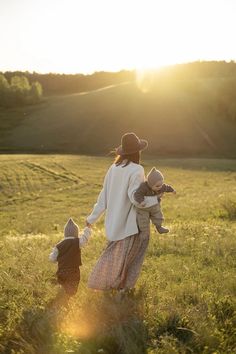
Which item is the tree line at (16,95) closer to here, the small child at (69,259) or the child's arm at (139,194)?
the small child at (69,259)

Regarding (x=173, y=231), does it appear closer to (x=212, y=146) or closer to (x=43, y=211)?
(x=43, y=211)

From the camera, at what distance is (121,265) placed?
7.62 metres

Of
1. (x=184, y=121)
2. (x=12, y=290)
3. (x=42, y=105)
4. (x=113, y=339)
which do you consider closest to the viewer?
(x=113, y=339)

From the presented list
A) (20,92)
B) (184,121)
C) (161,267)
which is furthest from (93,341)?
(20,92)

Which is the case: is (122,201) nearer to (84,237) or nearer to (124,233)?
(124,233)

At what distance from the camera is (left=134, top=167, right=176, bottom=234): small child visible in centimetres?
740

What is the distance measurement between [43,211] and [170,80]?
91.8m

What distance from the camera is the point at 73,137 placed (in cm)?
8369

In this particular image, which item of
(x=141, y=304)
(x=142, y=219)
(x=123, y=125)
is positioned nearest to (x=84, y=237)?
(x=142, y=219)

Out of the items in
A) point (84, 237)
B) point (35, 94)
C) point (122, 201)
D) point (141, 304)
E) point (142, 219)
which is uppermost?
point (122, 201)

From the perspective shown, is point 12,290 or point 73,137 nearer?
point 12,290

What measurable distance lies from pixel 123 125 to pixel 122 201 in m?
82.3

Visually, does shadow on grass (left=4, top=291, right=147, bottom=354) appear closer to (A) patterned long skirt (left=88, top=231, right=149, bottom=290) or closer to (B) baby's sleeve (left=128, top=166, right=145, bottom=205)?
(A) patterned long skirt (left=88, top=231, right=149, bottom=290)

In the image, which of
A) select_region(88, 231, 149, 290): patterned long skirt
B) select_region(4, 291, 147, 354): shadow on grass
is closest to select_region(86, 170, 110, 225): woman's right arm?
select_region(88, 231, 149, 290): patterned long skirt
